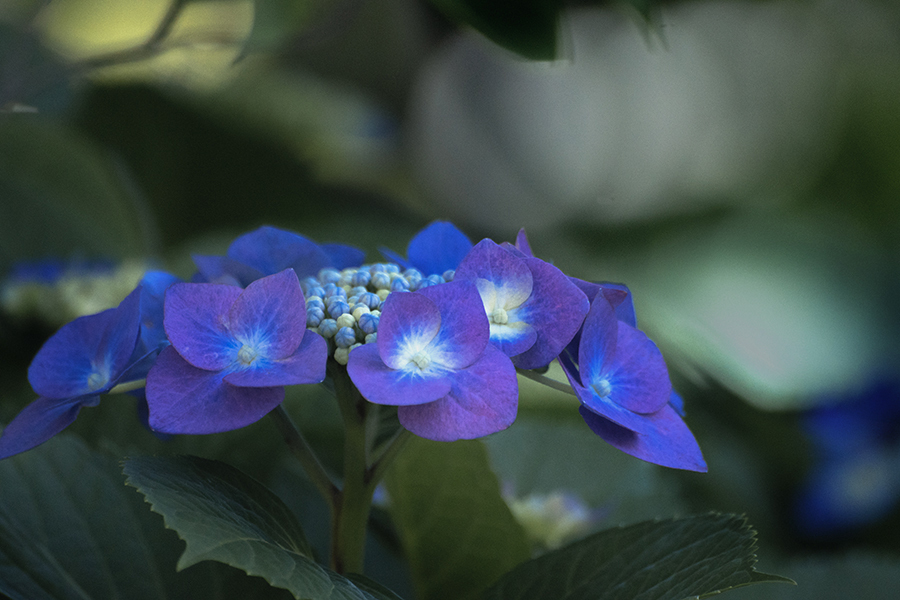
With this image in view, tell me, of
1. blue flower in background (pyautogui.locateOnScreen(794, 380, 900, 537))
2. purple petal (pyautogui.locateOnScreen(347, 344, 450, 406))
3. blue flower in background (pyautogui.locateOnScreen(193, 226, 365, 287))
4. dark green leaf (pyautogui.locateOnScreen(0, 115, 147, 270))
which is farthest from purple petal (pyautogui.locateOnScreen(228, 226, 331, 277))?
blue flower in background (pyautogui.locateOnScreen(794, 380, 900, 537))

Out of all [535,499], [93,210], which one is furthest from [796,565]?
[93,210]

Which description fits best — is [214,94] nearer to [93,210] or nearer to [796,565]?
[93,210]

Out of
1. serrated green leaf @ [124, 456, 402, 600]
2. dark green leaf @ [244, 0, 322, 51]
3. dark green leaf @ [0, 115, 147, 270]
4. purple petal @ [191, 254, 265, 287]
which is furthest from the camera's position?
dark green leaf @ [0, 115, 147, 270]

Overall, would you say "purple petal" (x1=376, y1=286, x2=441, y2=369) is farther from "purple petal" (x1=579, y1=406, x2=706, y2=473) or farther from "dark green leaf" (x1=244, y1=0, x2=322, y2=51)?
"dark green leaf" (x1=244, y1=0, x2=322, y2=51)

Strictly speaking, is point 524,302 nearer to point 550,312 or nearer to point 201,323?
point 550,312

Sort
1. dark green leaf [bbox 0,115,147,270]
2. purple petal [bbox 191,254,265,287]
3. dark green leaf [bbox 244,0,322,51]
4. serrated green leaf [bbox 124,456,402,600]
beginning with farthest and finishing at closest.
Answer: dark green leaf [bbox 0,115,147,270] < dark green leaf [bbox 244,0,322,51] < purple petal [bbox 191,254,265,287] < serrated green leaf [bbox 124,456,402,600]
